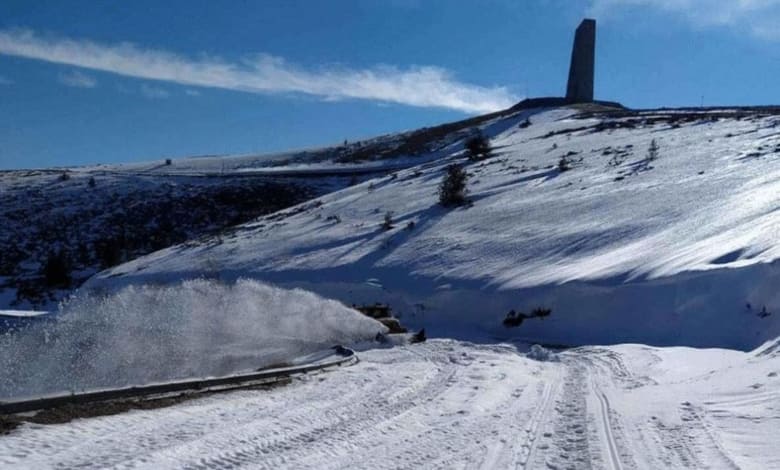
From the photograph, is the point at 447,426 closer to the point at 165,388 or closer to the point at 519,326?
the point at 165,388

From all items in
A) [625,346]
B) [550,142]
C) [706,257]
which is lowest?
[625,346]

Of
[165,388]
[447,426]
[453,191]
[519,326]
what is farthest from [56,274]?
[447,426]

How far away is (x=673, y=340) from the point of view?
15.9 metres

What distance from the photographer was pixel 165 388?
975 cm

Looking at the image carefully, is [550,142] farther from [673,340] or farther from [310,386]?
[310,386]

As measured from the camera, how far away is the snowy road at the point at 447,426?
6738mm

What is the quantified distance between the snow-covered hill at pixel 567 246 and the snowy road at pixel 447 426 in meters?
4.73

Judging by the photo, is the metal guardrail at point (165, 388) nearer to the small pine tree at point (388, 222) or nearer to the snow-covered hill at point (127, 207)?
the small pine tree at point (388, 222)

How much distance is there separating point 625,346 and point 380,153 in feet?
168

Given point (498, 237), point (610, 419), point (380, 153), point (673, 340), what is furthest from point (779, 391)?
point (380, 153)

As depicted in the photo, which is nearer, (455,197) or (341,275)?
(341,275)

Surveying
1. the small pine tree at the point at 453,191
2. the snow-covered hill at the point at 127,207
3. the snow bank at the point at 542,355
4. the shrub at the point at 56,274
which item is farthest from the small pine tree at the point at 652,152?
the shrub at the point at 56,274

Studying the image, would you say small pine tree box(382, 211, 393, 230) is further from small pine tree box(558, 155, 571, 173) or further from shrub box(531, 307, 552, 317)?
shrub box(531, 307, 552, 317)

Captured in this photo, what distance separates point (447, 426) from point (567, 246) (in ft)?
50.7
